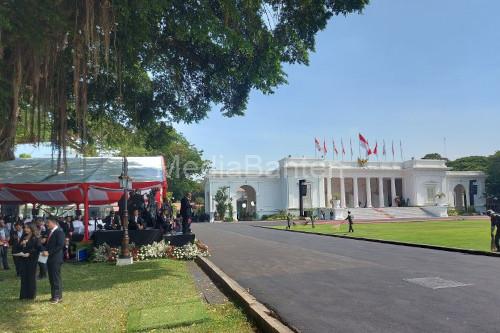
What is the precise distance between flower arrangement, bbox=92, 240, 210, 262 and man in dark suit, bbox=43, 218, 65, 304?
5867mm

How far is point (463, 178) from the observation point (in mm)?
80250

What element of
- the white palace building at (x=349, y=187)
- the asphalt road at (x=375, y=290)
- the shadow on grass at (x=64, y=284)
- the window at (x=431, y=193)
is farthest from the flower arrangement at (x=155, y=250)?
the window at (x=431, y=193)

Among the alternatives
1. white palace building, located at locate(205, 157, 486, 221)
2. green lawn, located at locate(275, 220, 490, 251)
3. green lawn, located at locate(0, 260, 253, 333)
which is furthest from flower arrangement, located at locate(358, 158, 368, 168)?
green lawn, located at locate(0, 260, 253, 333)

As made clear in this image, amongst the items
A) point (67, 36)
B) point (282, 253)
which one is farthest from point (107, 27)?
point (282, 253)

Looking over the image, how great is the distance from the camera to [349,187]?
82.5m

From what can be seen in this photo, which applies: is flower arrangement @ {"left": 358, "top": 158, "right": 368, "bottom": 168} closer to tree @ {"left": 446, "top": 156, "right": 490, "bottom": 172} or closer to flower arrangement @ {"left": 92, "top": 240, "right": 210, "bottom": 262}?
tree @ {"left": 446, "top": 156, "right": 490, "bottom": 172}

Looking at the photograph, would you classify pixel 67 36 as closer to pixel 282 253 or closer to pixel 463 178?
pixel 282 253

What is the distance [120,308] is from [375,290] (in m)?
4.66

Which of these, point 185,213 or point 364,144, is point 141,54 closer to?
point 185,213

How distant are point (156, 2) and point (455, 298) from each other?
7913mm

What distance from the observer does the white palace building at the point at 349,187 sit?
73.2m

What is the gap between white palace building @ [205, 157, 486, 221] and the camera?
7325 centimetres

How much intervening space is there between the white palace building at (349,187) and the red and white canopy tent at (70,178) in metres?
51.0

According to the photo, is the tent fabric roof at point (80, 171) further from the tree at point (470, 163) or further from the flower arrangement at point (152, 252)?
the tree at point (470, 163)
